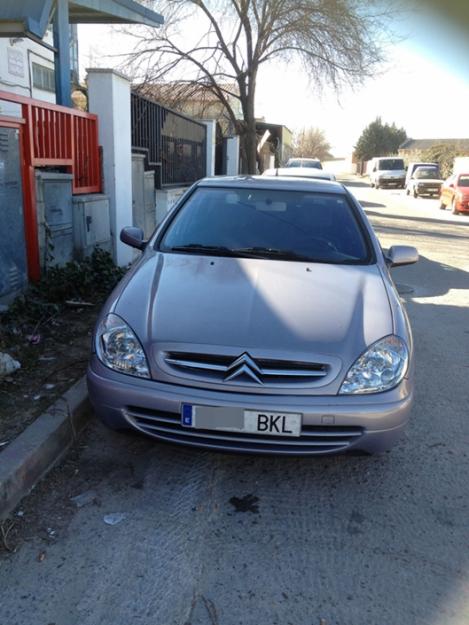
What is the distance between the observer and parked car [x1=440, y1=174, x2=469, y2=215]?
70.7 feet

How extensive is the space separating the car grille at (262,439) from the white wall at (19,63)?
9360 mm

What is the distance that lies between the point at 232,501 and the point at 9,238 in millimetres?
3166

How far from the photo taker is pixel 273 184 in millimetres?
4645

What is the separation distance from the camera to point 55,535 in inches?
102

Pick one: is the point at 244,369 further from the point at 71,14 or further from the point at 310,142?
the point at 310,142

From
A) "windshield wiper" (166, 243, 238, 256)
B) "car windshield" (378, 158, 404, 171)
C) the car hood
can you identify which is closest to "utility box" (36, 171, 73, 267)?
"windshield wiper" (166, 243, 238, 256)

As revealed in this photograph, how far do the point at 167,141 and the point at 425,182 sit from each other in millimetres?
25017

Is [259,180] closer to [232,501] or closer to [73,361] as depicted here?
[73,361]

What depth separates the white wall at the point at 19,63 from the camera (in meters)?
10.3

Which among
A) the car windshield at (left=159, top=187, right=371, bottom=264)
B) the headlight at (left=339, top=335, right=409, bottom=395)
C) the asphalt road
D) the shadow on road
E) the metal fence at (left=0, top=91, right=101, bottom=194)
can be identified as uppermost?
the metal fence at (left=0, top=91, right=101, bottom=194)

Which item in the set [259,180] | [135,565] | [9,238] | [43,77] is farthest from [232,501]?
[43,77]

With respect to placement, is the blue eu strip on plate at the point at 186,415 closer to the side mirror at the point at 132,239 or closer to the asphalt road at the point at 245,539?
the asphalt road at the point at 245,539

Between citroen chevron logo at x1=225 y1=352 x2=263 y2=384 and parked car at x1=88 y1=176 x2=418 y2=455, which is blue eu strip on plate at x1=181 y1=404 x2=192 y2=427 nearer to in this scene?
parked car at x1=88 y1=176 x2=418 y2=455

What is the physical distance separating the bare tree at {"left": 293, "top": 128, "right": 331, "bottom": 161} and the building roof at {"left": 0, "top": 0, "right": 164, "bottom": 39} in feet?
211
